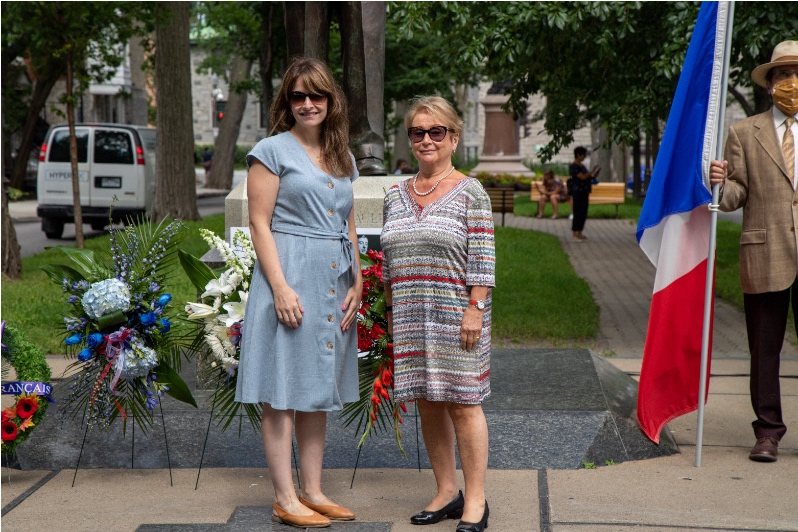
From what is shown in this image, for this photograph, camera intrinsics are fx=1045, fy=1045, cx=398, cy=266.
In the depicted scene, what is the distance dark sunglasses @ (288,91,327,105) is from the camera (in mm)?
4152

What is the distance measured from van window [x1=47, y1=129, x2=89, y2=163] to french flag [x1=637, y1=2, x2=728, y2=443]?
53.4ft

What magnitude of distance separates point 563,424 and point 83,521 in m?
2.31

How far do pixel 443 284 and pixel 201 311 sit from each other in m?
1.26

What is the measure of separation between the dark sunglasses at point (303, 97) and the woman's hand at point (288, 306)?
0.74 meters

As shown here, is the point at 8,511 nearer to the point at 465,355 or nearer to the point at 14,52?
the point at 465,355

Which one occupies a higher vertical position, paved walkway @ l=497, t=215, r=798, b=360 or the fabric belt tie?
the fabric belt tie

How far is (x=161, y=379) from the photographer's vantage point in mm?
4961

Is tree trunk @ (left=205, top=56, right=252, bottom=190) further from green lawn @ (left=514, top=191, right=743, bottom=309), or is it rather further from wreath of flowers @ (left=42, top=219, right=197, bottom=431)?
wreath of flowers @ (left=42, top=219, right=197, bottom=431)

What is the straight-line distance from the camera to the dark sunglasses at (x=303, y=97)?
4.15 m

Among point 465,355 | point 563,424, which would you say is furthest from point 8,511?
point 563,424

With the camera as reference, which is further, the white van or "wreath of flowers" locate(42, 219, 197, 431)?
the white van

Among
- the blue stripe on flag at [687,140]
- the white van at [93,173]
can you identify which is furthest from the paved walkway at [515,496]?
the white van at [93,173]

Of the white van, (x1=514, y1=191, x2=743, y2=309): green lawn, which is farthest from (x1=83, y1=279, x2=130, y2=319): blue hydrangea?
the white van

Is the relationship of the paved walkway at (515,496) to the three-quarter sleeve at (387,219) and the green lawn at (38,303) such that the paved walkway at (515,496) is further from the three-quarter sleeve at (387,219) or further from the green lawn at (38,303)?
the green lawn at (38,303)
